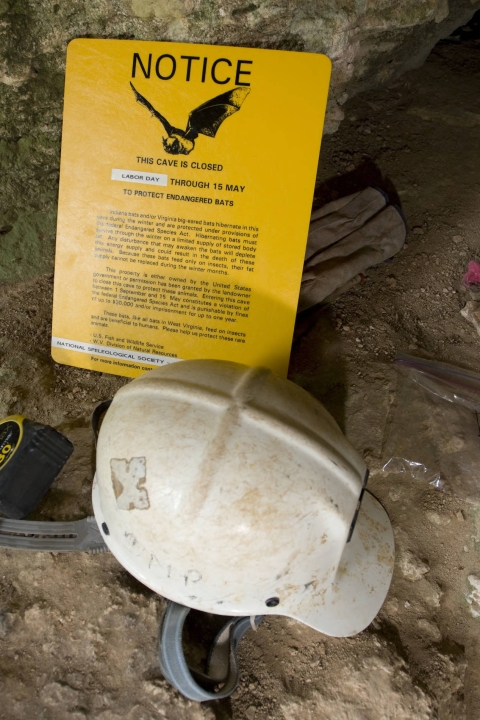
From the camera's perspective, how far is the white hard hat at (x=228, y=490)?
3.91 feet

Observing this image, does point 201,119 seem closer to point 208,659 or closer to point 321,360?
point 321,360

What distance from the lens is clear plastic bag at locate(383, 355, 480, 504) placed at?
1.75 m

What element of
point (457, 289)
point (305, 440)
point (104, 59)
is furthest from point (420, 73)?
point (305, 440)

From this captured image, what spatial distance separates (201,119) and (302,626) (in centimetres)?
171

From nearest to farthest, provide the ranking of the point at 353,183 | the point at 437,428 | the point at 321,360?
the point at 437,428 < the point at 321,360 < the point at 353,183

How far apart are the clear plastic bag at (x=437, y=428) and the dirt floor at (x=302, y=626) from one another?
0.12ft

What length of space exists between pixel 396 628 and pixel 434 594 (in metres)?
0.17

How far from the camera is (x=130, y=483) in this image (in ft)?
4.15

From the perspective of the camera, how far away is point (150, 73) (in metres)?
1.68

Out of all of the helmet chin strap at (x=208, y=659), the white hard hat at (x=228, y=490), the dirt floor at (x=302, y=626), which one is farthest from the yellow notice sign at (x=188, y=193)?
the helmet chin strap at (x=208, y=659)

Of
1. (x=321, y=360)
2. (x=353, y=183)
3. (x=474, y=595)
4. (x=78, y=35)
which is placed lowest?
(x=474, y=595)

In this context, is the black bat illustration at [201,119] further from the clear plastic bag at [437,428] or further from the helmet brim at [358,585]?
the helmet brim at [358,585]

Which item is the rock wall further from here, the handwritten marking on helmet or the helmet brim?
the helmet brim

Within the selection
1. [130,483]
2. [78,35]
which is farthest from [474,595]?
[78,35]
